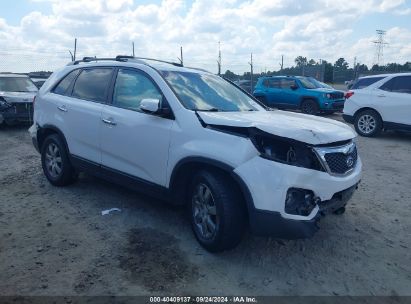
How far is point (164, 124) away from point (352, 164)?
1983 millimetres

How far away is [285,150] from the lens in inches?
135

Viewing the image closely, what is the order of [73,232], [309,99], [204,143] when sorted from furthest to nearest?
[309,99], [73,232], [204,143]

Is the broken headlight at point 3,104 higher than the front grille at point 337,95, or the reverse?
the front grille at point 337,95

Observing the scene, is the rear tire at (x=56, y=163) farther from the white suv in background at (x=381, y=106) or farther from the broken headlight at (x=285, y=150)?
the white suv in background at (x=381, y=106)

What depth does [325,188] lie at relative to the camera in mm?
3395

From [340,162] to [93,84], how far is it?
10.8 feet

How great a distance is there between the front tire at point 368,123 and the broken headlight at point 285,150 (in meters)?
8.08

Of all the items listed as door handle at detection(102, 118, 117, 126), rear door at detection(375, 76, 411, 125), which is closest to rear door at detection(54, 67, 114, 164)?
door handle at detection(102, 118, 117, 126)

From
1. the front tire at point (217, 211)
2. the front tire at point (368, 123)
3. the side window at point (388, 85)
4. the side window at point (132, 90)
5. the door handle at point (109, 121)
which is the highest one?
the side window at point (388, 85)

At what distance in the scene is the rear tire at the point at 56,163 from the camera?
5473 mm

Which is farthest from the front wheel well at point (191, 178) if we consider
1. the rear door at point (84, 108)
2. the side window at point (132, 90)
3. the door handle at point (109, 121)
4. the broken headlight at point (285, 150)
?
the rear door at point (84, 108)

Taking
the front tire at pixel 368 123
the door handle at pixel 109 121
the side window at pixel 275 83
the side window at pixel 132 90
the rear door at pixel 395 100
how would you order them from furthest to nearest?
the side window at pixel 275 83 < the front tire at pixel 368 123 < the rear door at pixel 395 100 < the door handle at pixel 109 121 < the side window at pixel 132 90

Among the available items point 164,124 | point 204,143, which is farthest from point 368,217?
point 164,124

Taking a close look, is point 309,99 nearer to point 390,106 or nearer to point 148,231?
point 390,106
